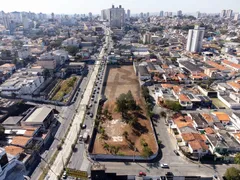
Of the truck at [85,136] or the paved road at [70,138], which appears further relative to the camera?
the truck at [85,136]

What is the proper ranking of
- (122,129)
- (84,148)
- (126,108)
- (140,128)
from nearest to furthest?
(84,148) < (122,129) < (140,128) < (126,108)

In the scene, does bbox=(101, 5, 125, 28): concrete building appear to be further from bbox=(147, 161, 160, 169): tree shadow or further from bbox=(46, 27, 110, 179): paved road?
bbox=(147, 161, 160, 169): tree shadow

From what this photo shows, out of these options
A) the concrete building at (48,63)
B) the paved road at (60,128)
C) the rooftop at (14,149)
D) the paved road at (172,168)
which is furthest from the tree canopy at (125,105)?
the concrete building at (48,63)

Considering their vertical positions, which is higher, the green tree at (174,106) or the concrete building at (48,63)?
the concrete building at (48,63)

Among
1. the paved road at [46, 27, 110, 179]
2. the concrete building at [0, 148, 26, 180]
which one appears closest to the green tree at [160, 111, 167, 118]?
the paved road at [46, 27, 110, 179]

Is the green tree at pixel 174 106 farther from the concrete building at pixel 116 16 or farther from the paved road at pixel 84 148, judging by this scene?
the concrete building at pixel 116 16

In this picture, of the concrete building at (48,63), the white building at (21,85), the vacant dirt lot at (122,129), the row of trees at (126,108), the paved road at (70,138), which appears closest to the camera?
the paved road at (70,138)

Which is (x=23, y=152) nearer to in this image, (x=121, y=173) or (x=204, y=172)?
(x=121, y=173)

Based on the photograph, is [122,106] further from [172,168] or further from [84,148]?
[172,168]

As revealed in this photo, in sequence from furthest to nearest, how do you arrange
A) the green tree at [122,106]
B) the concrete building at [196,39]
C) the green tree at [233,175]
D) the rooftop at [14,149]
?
1. the concrete building at [196,39]
2. the green tree at [122,106]
3. the rooftop at [14,149]
4. the green tree at [233,175]

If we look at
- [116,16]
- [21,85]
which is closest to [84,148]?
[21,85]
